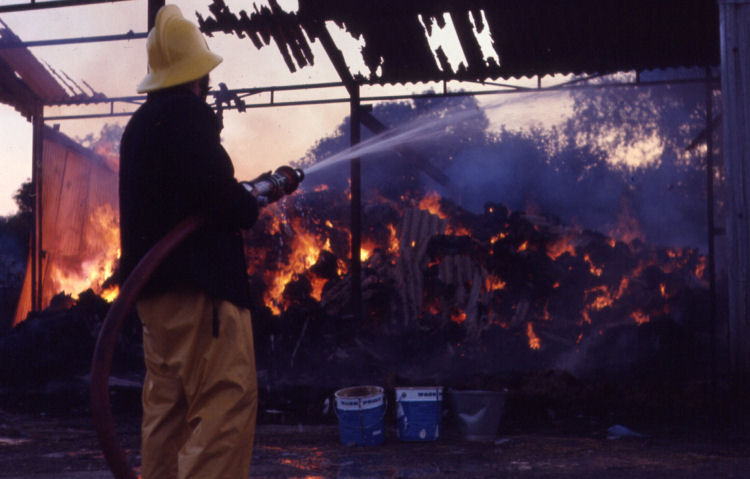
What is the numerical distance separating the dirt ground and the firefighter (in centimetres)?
241

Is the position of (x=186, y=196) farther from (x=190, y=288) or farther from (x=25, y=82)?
(x=25, y=82)

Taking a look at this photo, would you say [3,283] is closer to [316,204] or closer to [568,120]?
[316,204]

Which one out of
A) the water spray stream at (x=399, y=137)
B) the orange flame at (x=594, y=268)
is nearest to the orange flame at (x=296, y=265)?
the water spray stream at (x=399, y=137)

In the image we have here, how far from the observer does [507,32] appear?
854cm

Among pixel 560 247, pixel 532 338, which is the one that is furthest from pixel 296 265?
pixel 560 247

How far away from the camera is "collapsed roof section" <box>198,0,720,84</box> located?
8.11m

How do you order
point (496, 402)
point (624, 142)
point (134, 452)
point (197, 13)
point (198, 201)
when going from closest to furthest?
point (198, 201)
point (134, 452)
point (496, 402)
point (197, 13)
point (624, 142)

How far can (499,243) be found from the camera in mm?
11688

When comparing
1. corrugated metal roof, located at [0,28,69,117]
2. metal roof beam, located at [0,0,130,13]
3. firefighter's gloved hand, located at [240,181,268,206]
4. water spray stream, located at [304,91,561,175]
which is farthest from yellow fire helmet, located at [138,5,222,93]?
corrugated metal roof, located at [0,28,69,117]

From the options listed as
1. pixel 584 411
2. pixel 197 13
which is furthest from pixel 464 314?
pixel 197 13

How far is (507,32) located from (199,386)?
694 cm

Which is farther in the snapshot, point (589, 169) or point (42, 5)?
point (589, 169)

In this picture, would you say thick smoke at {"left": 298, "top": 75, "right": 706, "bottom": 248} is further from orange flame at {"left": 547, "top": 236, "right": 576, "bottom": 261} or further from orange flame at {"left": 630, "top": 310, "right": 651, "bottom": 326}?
orange flame at {"left": 630, "top": 310, "right": 651, "bottom": 326}

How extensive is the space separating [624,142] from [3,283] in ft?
53.3
